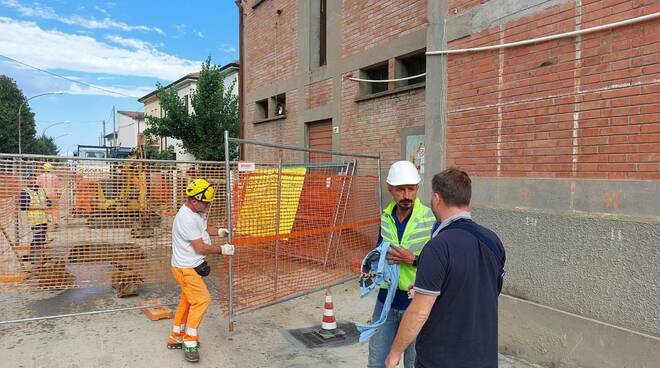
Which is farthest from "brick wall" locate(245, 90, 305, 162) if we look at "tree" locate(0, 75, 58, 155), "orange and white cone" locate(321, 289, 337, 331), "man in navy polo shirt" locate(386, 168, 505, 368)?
"tree" locate(0, 75, 58, 155)

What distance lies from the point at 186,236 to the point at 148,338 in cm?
153

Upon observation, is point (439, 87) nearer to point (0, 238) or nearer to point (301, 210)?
point (301, 210)

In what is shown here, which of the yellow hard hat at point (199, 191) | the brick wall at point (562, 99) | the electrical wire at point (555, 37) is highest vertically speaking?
the electrical wire at point (555, 37)

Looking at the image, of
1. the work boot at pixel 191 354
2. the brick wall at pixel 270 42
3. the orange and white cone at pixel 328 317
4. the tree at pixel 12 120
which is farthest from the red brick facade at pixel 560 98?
the tree at pixel 12 120

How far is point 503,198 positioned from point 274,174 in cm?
301

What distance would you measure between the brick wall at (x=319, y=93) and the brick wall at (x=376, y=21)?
865 mm

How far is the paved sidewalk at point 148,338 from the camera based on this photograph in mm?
4355

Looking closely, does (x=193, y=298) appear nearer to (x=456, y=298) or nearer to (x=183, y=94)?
(x=456, y=298)

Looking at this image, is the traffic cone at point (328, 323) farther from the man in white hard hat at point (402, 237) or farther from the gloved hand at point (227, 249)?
the man in white hard hat at point (402, 237)

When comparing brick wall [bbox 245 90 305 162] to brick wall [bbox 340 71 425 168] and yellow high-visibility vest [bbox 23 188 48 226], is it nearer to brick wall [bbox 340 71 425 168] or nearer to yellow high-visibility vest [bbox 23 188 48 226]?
brick wall [bbox 340 71 425 168]

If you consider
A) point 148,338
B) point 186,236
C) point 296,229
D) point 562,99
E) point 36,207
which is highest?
point 562,99

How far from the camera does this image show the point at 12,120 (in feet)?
159

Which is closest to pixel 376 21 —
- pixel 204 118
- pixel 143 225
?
pixel 143 225

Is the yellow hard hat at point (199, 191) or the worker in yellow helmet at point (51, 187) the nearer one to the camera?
the yellow hard hat at point (199, 191)
